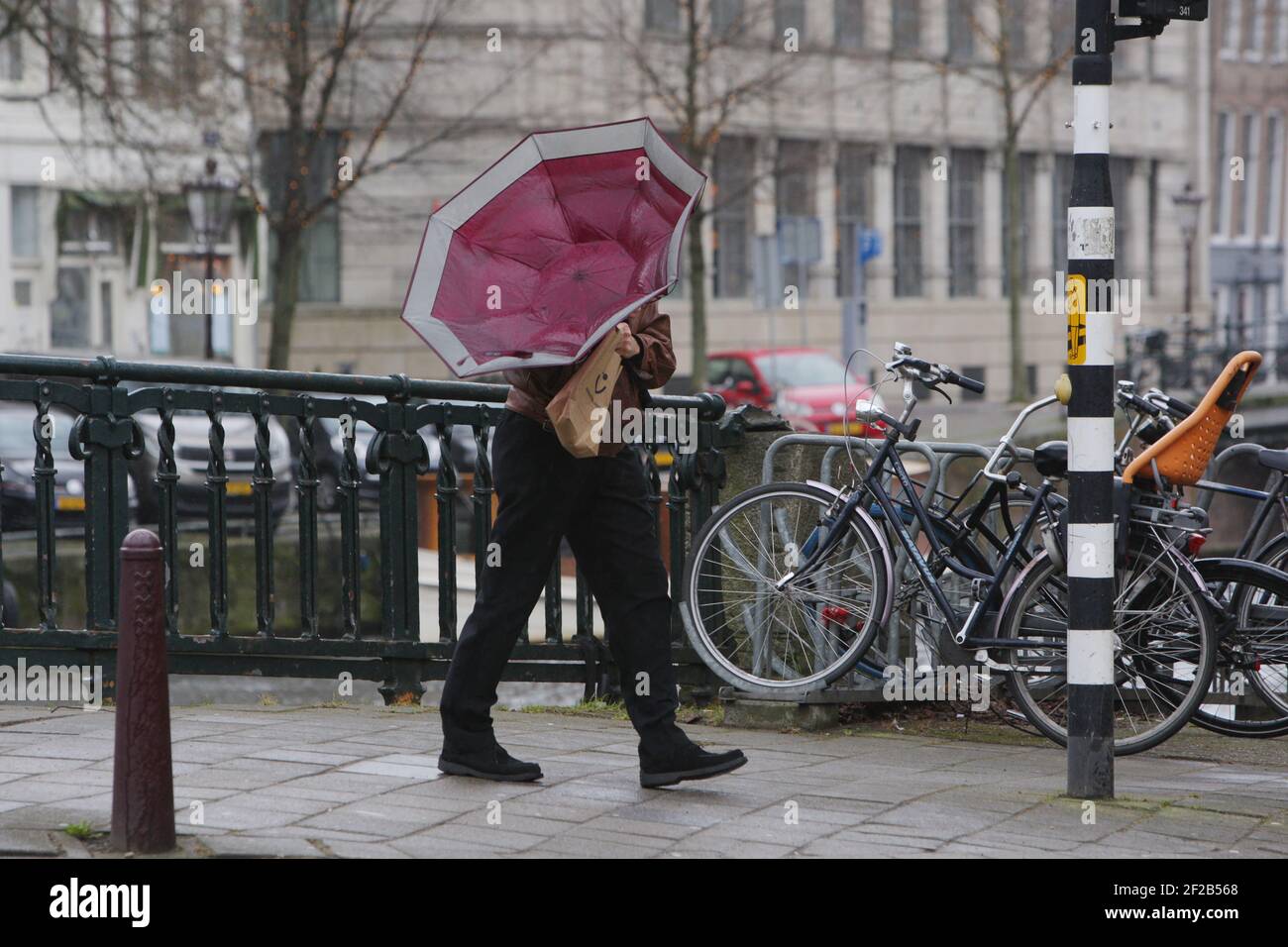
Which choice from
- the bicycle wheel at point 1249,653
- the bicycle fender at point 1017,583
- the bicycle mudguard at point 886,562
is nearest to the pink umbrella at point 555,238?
the bicycle mudguard at point 886,562

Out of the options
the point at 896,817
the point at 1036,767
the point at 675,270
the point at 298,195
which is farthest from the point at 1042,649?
the point at 298,195

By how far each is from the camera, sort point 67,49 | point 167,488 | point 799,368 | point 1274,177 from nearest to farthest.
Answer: point 167,488
point 67,49
point 799,368
point 1274,177

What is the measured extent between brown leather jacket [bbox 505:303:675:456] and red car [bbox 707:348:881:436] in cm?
2160

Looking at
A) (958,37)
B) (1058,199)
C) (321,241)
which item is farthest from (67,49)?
(1058,199)

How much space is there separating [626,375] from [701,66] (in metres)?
Result: 29.4

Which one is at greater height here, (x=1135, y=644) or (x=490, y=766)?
(x=1135, y=644)

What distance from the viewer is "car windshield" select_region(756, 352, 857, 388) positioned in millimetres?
29188

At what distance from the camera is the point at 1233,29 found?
163ft

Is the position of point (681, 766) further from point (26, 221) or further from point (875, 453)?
point (26, 221)

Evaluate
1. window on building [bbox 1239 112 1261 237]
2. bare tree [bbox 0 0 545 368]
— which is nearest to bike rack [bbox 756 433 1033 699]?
bare tree [bbox 0 0 545 368]

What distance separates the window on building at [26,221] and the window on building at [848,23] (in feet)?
52.8

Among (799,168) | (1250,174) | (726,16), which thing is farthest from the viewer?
(1250,174)

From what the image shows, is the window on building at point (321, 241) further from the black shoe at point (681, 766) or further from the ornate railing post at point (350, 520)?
the black shoe at point (681, 766)

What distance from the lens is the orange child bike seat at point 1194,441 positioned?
6738 mm
